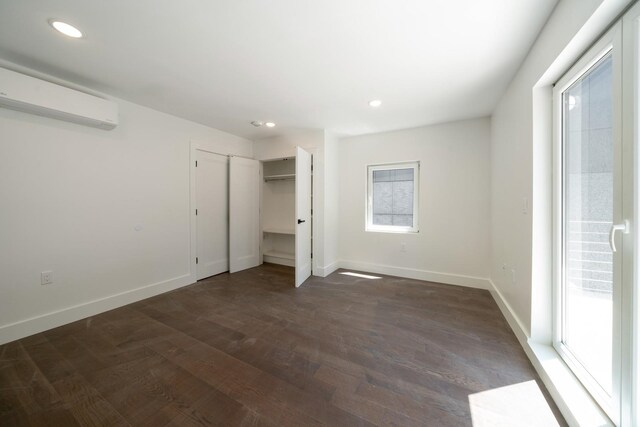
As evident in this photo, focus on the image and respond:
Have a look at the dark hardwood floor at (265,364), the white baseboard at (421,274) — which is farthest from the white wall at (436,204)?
the dark hardwood floor at (265,364)

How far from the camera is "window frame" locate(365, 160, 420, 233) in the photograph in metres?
3.54

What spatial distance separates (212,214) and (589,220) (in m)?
4.19

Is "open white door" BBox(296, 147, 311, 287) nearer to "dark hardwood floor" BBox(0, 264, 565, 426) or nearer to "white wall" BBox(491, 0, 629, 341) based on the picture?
"dark hardwood floor" BBox(0, 264, 565, 426)

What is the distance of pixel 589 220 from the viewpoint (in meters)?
1.35

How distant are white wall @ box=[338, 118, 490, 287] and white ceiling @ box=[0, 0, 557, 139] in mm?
606

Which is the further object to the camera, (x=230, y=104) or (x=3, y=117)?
(x=230, y=104)

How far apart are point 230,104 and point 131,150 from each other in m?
1.34

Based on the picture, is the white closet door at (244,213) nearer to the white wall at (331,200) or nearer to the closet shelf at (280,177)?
the closet shelf at (280,177)

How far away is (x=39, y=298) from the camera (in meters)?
2.11

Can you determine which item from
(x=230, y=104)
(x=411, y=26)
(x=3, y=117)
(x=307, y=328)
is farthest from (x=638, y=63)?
(x=3, y=117)

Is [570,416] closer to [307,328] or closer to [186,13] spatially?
[307,328]

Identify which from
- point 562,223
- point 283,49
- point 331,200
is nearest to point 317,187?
point 331,200

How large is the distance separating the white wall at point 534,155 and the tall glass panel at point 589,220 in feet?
0.38

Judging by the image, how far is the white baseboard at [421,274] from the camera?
3156 millimetres
